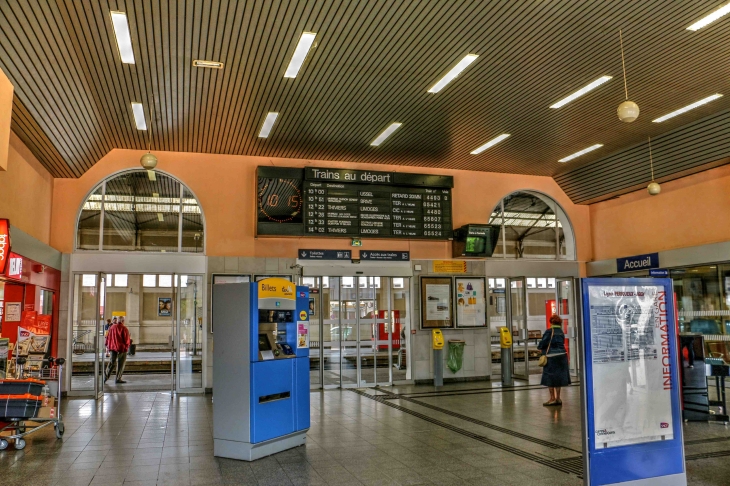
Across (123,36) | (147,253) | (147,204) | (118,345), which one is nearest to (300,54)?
(123,36)

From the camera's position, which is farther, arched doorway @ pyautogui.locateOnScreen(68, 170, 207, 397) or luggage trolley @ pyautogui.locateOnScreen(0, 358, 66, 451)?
arched doorway @ pyautogui.locateOnScreen(68, 170, 207, 397)

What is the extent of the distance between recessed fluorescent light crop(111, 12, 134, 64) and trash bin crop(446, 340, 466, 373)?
26.0 feet

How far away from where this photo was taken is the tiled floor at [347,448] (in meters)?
5.11

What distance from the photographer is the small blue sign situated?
37.9ft

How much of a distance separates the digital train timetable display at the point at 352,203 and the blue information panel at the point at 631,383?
7.29 meters

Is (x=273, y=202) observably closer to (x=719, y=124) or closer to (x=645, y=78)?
(x=645, y=78)

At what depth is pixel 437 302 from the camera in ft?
39.1

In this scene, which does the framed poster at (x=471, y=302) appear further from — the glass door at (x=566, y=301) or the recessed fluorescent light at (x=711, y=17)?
the recessed fluorescent light at (x=711, y=17)

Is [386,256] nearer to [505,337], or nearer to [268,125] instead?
[505,337]

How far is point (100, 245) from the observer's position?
10.4 metres

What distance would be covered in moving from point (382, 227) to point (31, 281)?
604cm

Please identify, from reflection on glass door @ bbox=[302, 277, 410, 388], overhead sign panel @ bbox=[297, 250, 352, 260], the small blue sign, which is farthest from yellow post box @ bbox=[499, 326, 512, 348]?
overhead sign panel @ bbox=[297, 250, 352, 260]

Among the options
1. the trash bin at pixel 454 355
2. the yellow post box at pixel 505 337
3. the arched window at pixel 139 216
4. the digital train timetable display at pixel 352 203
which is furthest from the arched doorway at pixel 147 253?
the yellow post box at pixel 505 337

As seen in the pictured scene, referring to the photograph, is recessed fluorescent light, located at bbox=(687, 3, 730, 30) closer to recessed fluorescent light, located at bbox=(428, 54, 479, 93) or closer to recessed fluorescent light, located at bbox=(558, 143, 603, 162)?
recessed fluorescent light, located at bbox=(428, 54, 479, 93)
